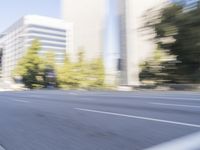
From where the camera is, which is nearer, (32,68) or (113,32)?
(32,68)

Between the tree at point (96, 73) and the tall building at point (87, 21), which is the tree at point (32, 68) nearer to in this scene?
the tree at point (96, 73)

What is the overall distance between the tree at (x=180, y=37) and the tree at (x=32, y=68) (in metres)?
28.4

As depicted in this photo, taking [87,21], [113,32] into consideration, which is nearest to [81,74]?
[113,32]

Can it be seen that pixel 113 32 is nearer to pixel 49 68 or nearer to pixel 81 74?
pixel 49 68

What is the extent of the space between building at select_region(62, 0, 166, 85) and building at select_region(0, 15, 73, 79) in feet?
18.1

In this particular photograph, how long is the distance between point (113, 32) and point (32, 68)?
24649mm

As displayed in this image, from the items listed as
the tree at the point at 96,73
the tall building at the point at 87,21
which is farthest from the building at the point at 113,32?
the tree at the point at 96,73

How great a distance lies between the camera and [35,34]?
12444 cm

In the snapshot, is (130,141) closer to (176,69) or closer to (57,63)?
(176,69)

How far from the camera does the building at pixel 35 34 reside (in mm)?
121287

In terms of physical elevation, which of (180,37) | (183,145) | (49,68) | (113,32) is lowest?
(183,145)

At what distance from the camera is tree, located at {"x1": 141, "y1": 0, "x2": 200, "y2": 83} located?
32812 millimetres

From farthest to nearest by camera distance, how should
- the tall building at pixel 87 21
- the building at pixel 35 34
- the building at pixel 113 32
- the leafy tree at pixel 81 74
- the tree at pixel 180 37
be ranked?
the building at pixel 35 34 → the tall building at pixel 87 21 → the building at pixel 113 32 → the leafy tree at pixel 81 74 → the tree at pixel 180 37

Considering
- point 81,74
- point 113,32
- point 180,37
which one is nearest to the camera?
point 180,37
